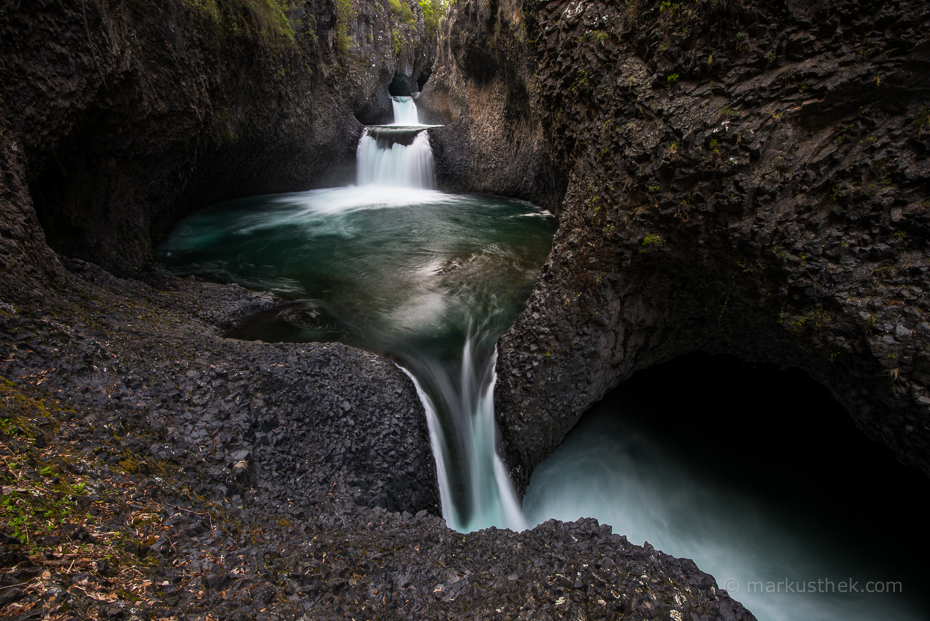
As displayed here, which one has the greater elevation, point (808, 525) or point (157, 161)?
point (157, 161)

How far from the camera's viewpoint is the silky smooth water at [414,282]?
4.84m

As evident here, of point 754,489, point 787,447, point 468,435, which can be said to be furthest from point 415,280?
point 787,447

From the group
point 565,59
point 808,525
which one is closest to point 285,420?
point 565,59

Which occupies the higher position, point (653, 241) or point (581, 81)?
point (581, 81)

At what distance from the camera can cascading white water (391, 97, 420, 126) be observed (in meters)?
24.2

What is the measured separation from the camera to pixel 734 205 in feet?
11.7

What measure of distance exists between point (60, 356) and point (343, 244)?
6518 mm

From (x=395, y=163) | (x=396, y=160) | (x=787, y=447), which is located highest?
(x=396, y=160)

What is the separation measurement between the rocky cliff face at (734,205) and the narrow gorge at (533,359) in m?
0.02

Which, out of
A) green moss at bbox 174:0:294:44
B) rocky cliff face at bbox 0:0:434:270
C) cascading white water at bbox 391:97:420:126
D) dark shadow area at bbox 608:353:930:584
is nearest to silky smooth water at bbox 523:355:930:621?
dark shadow area at bbox 608:353:930:584

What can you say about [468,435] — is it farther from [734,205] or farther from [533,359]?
[734,205]

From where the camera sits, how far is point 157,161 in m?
7.15

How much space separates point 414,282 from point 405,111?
20.6 metres

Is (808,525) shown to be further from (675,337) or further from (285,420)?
(285,420)
